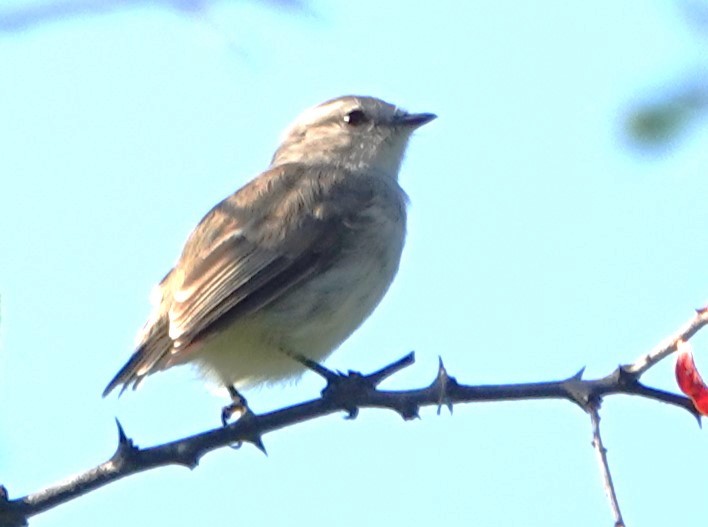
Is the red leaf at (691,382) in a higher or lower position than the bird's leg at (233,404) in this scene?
lower

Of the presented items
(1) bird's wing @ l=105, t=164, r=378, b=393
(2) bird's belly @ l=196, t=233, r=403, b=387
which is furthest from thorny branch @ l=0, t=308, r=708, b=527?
(2) bird's belly @ l=196, t=233, r=403, b=387

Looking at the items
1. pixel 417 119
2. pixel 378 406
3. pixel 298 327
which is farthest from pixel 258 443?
pixel 417 119

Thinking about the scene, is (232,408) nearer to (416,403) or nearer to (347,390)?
(347,390)

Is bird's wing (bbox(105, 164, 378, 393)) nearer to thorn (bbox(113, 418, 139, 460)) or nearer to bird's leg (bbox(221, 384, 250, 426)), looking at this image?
bird's leg (bbox(221, 384, 250, 426))

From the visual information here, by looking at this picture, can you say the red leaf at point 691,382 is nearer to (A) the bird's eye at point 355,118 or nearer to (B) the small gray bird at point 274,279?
(B) the small gray bird at point 274,279

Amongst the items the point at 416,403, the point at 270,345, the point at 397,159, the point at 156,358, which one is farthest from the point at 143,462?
the point at 397,159

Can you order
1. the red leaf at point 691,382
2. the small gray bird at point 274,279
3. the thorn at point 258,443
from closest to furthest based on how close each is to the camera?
1. the red leaf at point 691,382
2. the thorn at point 258,443
3. the small gray bird at point 274,279

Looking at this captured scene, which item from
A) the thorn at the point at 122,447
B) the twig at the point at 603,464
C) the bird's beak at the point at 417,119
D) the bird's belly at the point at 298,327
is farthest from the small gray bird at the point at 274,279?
the twig at the point at 603,464
